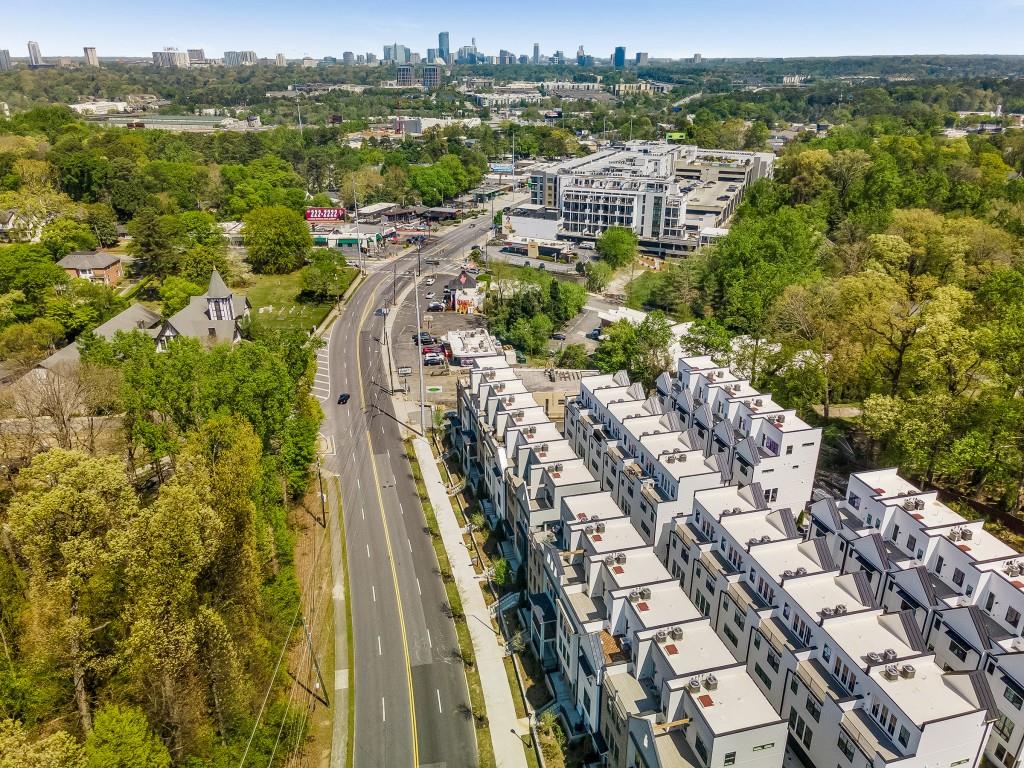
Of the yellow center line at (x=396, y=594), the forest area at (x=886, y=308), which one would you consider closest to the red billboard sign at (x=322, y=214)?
the yellow center line at (x=396, y=594)

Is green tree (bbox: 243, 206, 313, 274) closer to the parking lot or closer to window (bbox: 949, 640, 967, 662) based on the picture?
the parking lot

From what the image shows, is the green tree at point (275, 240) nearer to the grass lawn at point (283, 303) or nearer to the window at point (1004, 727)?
the grass lawn at point (283, 303)

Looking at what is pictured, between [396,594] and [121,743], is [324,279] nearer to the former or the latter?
[396,594]

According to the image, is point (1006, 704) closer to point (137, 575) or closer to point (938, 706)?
point (938, 706)

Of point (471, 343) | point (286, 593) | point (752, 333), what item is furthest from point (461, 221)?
point (286, 593)

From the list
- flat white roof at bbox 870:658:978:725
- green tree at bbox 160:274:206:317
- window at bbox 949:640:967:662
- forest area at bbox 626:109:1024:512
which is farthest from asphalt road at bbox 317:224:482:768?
forest area at bbox 626:109:1024:512

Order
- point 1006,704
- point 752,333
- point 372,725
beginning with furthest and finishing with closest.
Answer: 1. point 752,333
2. point 372,725
3. point 1006,704
